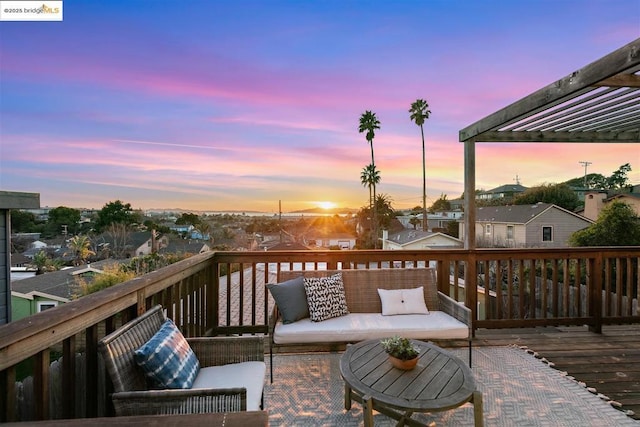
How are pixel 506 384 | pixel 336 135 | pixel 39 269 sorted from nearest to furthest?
1. pixel 506 384
2. pixel 39 269
3. pixel 336 135

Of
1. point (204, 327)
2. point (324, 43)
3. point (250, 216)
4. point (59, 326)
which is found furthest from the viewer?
point (250, 216)

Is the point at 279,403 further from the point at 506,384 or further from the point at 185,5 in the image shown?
the point at 185,5

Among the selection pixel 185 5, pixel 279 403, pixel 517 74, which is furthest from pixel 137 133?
pixel 517 74

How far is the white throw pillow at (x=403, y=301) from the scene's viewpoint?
10.2 feet

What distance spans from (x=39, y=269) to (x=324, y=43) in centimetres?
701

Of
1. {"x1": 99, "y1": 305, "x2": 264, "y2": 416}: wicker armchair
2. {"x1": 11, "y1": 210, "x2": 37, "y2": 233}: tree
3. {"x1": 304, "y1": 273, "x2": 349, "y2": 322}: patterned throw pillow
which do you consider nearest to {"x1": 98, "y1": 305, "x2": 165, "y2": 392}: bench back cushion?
{"x1": 99, "y1": 305, "x2": 264, "y2": 416}: wicker armchair

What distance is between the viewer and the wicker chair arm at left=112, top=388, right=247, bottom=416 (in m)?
1.33

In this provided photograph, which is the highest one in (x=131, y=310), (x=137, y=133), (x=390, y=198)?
(x=137, y=133)

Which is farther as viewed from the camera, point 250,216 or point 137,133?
point 250,216

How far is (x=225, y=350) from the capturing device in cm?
205

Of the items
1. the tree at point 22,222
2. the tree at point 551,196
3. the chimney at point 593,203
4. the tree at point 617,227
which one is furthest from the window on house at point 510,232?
the tree at point 22,222

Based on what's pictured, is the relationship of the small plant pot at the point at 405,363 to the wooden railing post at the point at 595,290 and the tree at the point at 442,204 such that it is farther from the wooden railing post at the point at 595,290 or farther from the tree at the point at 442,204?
the tree at the point at 442,204

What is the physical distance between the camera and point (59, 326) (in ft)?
4.11

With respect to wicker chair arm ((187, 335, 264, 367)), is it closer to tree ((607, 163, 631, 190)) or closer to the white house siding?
the white house siding
